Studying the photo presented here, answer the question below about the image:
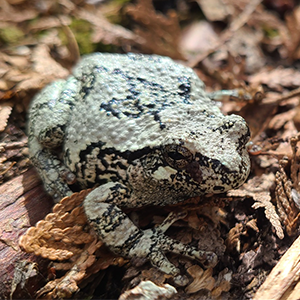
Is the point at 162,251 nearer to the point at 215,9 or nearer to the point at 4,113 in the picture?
the point at 4,113

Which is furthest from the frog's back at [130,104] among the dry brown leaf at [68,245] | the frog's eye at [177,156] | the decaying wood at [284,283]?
the decaying wood at [284,283]

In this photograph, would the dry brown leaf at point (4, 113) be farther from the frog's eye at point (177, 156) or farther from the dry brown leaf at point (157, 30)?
the dry brown leaf at point (157, 30)

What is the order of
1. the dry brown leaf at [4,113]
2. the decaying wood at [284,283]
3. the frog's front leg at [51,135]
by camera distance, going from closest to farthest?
1. the decaying wood at [284,283]
2. the frog's front leg at [51,135]
3. the dry brown leaf at [4,113]

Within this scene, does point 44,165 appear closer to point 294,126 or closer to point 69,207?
point 69,207

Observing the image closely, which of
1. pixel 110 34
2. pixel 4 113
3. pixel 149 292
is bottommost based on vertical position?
pixel 149 292

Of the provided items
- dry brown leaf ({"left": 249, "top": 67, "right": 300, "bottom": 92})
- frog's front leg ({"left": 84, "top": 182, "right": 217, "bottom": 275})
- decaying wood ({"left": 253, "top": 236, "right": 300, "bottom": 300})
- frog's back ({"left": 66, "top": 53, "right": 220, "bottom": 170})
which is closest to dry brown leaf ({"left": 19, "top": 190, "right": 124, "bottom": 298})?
frog's front leg ({"left": 84, "top": 182, "right": 217, "bottom": 275})

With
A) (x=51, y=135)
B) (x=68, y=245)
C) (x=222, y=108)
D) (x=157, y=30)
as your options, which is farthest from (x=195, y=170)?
(x=157, y=30)

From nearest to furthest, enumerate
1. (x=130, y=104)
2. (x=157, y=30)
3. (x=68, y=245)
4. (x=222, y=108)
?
(x=68, y=245)
(x=130, y=104)
(x=222, y=108)
(x=157, y=30)
